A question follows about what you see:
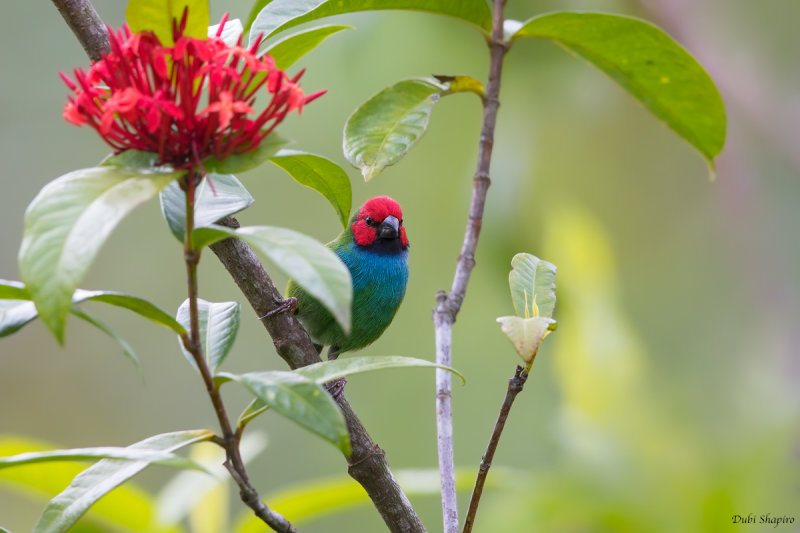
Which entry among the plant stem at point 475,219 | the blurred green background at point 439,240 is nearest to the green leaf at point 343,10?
the plant stem at point 475,219

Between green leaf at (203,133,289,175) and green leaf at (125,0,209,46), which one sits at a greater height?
green leaf at (125,0,209,46)

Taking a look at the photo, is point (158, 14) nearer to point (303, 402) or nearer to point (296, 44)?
point (296, 44)

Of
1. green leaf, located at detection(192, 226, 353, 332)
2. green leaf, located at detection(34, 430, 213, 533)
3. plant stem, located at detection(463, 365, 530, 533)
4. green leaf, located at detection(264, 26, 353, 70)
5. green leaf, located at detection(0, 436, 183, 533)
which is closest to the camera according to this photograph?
green leaf, located at detection(192, 226, 353, 332)

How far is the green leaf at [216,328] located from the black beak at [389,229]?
1.60m

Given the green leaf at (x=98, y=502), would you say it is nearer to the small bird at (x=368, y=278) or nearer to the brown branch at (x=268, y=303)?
the brown branch at (x=268, y=303)

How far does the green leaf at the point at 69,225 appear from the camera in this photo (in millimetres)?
969

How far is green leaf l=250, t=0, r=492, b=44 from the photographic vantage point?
1525 mm

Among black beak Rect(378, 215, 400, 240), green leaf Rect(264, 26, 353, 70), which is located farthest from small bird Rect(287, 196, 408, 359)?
green leaf Rect(264, 26, 353, 70)

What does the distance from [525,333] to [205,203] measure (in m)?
0.60

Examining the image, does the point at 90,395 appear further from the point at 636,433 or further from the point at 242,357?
the point at 636,433

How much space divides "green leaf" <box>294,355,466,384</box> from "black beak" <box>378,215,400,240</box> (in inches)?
76.5

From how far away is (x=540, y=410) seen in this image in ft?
20.8

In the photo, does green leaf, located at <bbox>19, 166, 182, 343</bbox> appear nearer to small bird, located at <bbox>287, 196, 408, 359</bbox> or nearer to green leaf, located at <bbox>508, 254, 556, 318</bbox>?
green leaf, located at <bbox>508, 254, 556, 318</bbox>

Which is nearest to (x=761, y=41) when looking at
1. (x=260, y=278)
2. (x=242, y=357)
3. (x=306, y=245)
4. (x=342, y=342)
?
(x=342, y=342)
